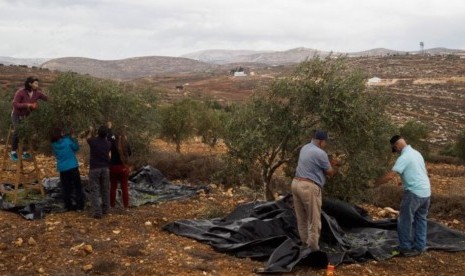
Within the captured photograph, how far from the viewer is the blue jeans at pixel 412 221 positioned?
9172 millimetres

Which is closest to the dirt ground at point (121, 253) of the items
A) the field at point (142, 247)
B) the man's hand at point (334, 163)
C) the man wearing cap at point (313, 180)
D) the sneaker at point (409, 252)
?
the field at point (142, 247)

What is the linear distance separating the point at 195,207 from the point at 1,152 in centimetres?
1168

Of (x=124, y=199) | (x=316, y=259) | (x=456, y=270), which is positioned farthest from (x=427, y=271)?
(x=124, y=199)

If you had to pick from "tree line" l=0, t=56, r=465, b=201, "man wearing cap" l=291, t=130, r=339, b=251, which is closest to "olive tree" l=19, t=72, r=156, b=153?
"tree line" l=0, t=56, r=465, b=201

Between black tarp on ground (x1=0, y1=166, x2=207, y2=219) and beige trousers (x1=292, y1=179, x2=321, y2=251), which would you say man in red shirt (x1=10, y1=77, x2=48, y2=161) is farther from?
beige trousers (x1=292, y1=179, x2=321, y2=251)

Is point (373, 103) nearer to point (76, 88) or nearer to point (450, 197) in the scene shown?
point (450, 197)

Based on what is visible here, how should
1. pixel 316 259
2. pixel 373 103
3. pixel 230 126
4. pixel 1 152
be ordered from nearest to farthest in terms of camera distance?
pixel 316 259 → pixel 373 103 → pixel 230 126 → pixel 1 152

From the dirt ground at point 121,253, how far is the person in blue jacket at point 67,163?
0.45 metres

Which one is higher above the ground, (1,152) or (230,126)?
(230,126)

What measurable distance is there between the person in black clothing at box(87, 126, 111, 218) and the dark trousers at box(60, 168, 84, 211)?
32.5 inches

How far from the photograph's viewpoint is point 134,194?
13.6 m

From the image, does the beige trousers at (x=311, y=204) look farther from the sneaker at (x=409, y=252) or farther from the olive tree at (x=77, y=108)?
the olive tree at (x=77, y=108)

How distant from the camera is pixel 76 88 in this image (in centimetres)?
1148

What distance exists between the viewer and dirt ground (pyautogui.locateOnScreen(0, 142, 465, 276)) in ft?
26.8
